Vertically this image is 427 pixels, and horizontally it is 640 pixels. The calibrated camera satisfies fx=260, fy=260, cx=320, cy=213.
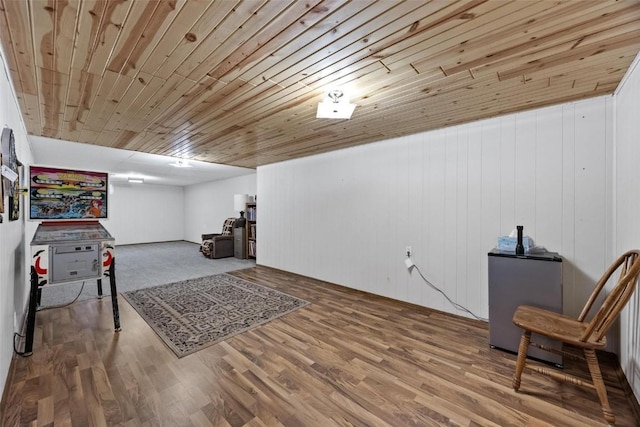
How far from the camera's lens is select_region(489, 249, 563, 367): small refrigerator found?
81.3 inches

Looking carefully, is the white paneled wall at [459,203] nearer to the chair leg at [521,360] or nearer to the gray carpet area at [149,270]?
the chair leg at [521,360]

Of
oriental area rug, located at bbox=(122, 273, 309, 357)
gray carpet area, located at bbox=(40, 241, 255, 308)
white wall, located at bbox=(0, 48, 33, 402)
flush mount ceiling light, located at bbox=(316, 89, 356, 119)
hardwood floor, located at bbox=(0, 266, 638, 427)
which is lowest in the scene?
hardwood floor, located at bbox=(0, 266, 638, 427)

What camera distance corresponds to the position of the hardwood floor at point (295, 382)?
1.56 meters

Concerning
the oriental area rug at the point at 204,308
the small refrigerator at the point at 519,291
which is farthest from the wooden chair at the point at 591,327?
the oriental area rug at the point at 204,308

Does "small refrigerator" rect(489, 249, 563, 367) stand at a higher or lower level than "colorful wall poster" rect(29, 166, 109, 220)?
lower

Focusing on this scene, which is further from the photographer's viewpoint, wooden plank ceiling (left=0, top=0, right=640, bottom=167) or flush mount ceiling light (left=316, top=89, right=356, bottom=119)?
flush mount ceiling light (left=316, top=89, right=356, bottom=119)

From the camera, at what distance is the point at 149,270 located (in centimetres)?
526

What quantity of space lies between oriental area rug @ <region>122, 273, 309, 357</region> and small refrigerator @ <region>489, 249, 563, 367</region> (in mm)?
2119

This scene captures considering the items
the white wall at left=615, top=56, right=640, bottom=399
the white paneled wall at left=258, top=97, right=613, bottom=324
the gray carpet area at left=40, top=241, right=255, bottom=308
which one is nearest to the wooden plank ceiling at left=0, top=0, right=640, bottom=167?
the white wall at left=615, top=56, right=640, bottom=399

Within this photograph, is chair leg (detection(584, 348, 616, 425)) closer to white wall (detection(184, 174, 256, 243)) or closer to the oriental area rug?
the oriental area rug

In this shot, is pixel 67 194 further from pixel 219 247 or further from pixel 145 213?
pixel 145 213

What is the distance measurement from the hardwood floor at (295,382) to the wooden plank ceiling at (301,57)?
7.18 ft

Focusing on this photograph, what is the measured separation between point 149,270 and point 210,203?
3.79m

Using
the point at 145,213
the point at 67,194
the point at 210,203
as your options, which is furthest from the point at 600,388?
the point at 145,213
